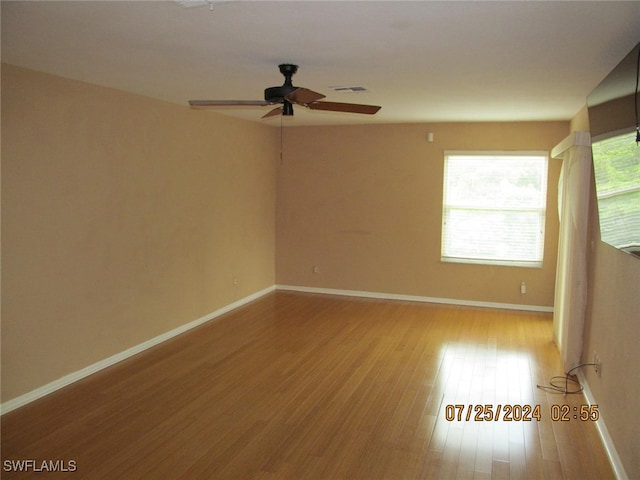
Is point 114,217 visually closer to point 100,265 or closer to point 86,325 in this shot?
point 100,265

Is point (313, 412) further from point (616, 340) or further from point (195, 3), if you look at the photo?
point (195, 3)

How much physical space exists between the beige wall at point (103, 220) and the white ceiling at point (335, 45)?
366mm

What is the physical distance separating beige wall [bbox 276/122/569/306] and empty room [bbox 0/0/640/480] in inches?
1.6

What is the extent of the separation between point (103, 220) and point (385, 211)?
3886 millimetres

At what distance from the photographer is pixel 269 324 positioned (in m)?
5.77

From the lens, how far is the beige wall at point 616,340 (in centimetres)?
266

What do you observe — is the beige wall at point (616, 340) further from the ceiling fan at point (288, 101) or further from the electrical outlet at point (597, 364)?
the ceiling fan at point (288, 101)

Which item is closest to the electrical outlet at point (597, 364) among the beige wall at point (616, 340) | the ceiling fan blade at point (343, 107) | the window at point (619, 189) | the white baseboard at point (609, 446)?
the beige wall at point (616, 340)

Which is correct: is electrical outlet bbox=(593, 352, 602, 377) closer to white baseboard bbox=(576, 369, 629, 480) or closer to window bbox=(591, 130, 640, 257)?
white baseboard bbox=(576, 369, 629, 480)

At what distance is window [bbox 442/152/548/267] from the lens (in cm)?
632

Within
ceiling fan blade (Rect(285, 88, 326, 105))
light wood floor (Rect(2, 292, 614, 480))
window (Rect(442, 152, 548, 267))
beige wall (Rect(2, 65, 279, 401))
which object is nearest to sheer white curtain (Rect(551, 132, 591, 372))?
light wood floor (Rect(2, 292, 614, 480))

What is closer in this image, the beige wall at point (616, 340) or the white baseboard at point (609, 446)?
the beige wall at point (616, 340)

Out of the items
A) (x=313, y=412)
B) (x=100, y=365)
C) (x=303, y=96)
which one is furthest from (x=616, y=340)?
(x=100, y=365)

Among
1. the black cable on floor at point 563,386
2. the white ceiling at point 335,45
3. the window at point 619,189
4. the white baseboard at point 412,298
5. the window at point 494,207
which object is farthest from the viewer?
the white baseboard at point 412,298
